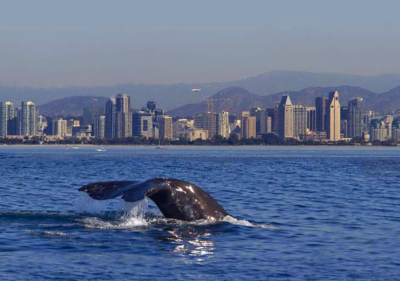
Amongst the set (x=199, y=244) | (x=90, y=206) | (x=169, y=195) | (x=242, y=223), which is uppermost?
(x=169, y=195)

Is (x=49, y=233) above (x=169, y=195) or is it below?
below

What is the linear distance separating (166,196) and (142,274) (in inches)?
173

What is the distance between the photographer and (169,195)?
2009 centimetres

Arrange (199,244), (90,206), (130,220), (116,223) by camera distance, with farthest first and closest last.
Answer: (90,206), (130,220), (116,223), (199,244)

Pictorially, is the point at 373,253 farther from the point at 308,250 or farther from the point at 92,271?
the point at 92,271

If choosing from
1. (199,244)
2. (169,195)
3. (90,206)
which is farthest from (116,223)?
(199,244)

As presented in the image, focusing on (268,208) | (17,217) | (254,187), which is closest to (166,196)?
(17,217)

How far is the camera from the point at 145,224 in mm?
21781

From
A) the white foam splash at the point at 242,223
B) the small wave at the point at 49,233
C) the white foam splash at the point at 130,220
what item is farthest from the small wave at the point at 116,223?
the white foam splash at the point at 242,223

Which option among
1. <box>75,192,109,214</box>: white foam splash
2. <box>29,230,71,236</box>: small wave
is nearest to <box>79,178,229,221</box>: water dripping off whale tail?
<box>29,230,71,236</box>: small wave

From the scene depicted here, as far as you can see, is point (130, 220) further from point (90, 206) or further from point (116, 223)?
point (90, 206)

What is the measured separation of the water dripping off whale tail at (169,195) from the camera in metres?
18.9

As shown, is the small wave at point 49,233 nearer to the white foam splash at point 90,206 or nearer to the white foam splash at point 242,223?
the white foam splash at point 90,206

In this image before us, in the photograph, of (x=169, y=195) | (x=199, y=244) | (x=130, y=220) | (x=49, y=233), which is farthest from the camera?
(x=130, y=220)
